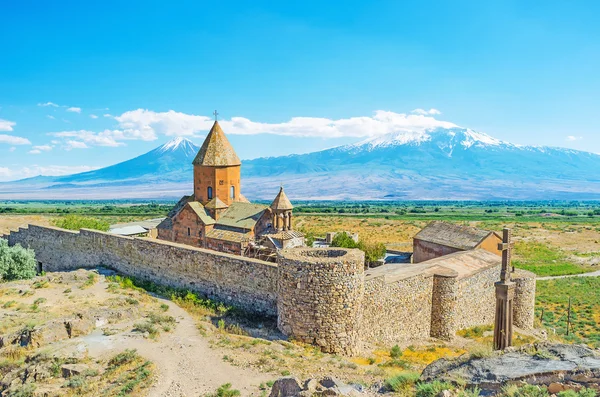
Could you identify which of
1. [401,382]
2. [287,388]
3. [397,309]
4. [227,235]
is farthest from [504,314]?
[227,235]

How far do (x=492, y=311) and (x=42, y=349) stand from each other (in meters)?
13.8

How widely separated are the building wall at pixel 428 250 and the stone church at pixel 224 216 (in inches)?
245

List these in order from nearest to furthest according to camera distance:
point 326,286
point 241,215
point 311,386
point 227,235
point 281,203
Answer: point 311,386 < point 326,286 < point 281,203 < point 227,235 < point 241,215

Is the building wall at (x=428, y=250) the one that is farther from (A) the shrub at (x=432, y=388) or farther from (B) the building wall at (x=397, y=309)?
(A) the shrub at (x=432, y=388)

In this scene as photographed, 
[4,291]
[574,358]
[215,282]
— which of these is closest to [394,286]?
[215,282]

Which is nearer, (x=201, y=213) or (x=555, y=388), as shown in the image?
Answer: (x=555, y=388)

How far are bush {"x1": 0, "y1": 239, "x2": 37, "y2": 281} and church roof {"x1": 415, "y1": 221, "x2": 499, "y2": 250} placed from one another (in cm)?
1738

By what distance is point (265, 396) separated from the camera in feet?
24.6

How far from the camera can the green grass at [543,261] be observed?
32562mm

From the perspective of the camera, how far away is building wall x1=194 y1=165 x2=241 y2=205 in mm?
22484

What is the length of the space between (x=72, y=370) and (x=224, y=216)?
1358 centimetres

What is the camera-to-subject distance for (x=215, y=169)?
22375 mm

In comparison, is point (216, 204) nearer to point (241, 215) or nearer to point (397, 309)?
point (241, 215)

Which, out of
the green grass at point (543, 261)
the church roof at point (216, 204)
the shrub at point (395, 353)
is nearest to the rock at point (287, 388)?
the shrub at point (395, 353)
